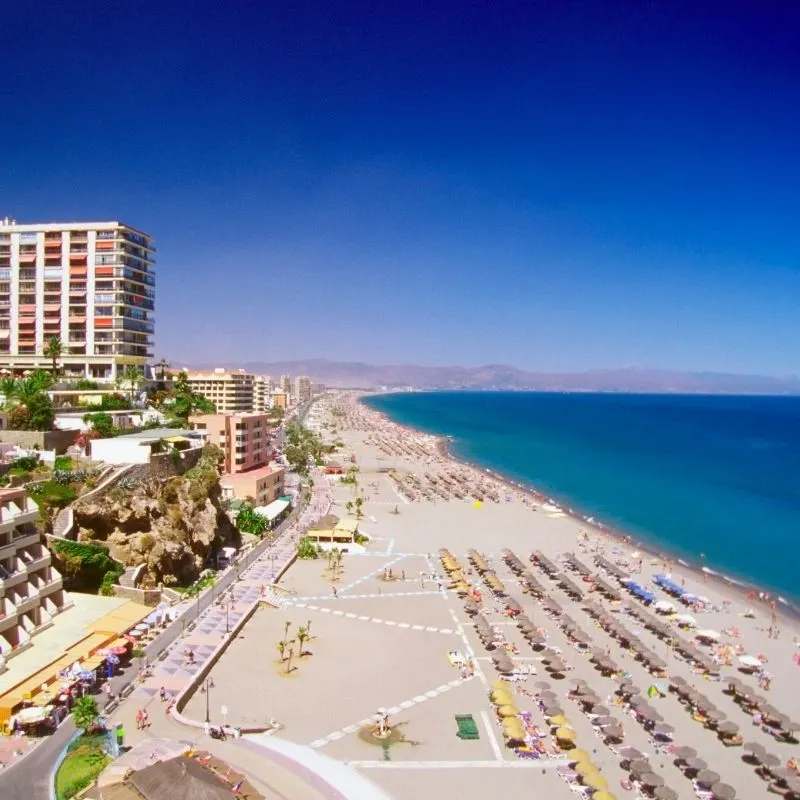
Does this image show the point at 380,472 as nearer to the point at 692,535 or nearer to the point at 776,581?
the point at 692,535

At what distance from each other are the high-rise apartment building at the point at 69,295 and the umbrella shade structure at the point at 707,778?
54.3 m

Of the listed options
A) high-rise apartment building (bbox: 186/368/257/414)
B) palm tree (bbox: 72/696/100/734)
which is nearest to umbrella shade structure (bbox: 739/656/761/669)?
palm tree (bbox: 72/696/100/734)

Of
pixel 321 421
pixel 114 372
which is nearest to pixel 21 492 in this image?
pixel 114 372

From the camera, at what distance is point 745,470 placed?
106812mm

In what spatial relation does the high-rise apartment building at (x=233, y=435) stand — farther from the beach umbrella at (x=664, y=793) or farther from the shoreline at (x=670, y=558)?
the beach umbrella at (x=664, y=793)

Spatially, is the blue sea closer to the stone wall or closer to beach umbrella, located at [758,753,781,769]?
beach umbrella, located at [758,753,781,769]

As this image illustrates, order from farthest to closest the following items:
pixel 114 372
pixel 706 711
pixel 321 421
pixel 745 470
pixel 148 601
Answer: pixel 321 421
pixel 745 470
pixel 114 372
pixel 148 601
pixel 706 711

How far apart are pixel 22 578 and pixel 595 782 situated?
74.6 ft

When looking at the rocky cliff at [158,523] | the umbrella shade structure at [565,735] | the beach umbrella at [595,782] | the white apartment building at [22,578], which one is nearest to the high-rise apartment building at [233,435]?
the rocky cliff at [158,523]

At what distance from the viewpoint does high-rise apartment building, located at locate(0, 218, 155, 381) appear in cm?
6091

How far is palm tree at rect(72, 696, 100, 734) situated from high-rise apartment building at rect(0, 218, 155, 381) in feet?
141

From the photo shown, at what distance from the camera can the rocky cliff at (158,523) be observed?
115 feet

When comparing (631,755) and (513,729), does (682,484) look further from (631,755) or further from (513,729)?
(513,729)

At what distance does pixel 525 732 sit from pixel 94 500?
2336 centimetres
